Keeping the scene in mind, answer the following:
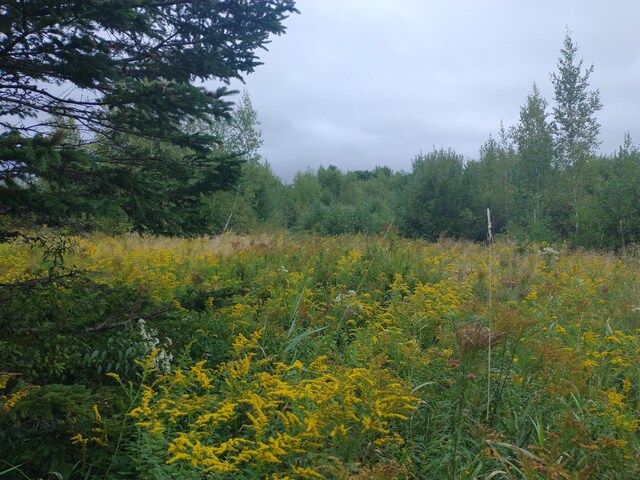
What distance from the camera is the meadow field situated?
2094 millimetres

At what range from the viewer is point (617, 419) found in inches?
94.1

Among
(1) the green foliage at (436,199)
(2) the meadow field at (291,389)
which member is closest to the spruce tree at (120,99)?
(2) the meadow field at (291,389)

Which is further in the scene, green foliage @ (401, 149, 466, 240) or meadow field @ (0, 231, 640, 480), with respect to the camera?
green foliage @ (401, 149, 466, 240)

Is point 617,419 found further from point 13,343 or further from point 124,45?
point 124,45

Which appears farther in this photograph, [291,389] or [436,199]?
[436,199]

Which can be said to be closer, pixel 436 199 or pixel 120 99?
pixel 120 99

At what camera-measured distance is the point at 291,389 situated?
2465 millimetres

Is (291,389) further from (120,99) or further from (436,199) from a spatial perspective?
(436,199)

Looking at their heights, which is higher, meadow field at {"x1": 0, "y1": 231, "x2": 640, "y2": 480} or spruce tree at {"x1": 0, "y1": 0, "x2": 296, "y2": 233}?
spruce tree at {"x1": 0, "y1": 0, "x2": 296, "y2": 233}

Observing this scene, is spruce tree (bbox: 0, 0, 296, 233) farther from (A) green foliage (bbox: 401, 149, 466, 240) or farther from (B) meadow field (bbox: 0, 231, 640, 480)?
(A) green foliage (bbox: 401, 149, 466, 240)

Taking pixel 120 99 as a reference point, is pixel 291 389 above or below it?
below

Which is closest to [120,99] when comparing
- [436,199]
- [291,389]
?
[291,389]

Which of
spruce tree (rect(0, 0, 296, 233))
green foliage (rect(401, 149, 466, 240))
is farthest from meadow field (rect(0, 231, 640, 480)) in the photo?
green foliage (rect(401, 149, 466, 240))

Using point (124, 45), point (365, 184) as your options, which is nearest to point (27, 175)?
point (124, 45)
